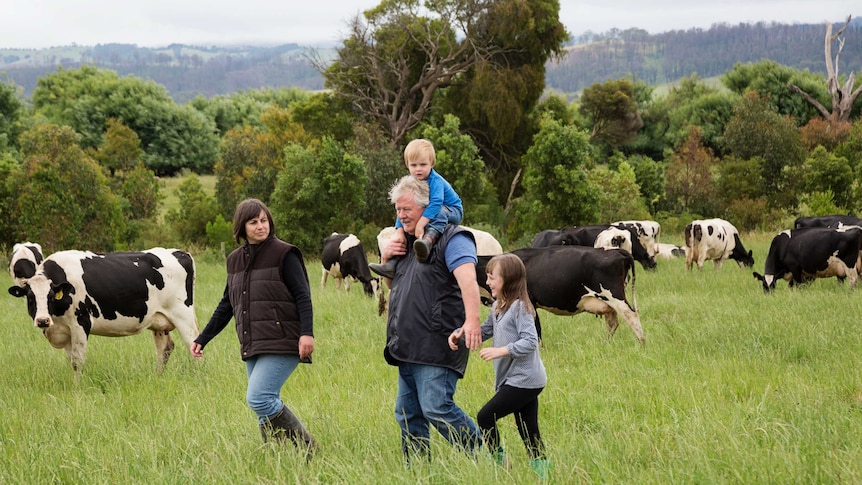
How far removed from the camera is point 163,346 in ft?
34.4

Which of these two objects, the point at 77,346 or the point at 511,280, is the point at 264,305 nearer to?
the point at 511,280

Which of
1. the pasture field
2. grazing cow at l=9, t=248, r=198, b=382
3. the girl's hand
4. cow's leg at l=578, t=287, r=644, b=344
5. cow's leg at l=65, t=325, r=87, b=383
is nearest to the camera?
the pasture field

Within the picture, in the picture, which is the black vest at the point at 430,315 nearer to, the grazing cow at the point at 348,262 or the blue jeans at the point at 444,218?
the blue jeans at the point at 444,218

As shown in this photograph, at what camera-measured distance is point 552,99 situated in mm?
39312

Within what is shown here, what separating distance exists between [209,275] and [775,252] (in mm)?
15018

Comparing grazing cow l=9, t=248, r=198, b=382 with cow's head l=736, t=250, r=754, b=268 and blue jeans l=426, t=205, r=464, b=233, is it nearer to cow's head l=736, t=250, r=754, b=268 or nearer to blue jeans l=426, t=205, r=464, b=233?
blue jeans l=426, t=205, r=464, b=233

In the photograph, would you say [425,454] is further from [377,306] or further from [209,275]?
[209,275]

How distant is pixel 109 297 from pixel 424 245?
21.0 ft

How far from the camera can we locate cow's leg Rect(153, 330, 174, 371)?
10.3m

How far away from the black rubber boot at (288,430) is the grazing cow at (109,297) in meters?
4.64

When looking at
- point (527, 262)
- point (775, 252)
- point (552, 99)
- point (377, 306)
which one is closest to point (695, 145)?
point (552, 99)

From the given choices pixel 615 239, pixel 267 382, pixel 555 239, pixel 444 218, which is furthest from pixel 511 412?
pixel 615 239

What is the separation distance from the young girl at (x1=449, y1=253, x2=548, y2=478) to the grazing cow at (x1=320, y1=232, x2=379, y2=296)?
41.6 feet

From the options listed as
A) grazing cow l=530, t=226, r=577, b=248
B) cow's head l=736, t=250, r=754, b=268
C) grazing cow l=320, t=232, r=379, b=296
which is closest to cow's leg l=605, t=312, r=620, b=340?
grazing cow l=320, t=232, r=379, b=296
